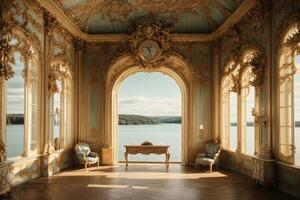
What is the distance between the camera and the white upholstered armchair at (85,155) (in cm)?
1003

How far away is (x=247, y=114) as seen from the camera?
30.8 ft

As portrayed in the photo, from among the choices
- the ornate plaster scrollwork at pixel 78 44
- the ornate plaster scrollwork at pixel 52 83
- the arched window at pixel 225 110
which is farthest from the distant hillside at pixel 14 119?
the arched window at pixel 225 110

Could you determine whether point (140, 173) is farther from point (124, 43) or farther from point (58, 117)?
point (124, 43)

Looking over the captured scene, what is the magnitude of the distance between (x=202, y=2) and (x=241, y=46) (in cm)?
221

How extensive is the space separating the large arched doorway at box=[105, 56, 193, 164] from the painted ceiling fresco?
1.16 meters

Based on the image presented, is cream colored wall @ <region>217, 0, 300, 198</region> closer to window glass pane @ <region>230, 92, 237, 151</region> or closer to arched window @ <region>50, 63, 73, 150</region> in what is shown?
window glass pane @ <region>230, 92, 237, 151</region>

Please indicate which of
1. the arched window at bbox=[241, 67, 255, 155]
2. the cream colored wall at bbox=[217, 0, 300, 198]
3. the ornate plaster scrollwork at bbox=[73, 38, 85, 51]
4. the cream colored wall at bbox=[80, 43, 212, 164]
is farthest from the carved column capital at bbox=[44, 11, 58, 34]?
the arched window at bbox=[241, 67, 255, 155]

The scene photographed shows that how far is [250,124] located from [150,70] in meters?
4.24

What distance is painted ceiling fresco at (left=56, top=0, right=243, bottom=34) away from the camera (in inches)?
416

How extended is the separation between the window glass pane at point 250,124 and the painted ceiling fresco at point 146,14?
8.72ft

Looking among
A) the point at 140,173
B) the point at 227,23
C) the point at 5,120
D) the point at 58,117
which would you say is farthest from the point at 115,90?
the point at 5,120

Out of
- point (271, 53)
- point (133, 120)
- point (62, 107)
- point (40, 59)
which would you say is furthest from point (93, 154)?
point (133, 120)

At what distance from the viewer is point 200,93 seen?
1159 cm

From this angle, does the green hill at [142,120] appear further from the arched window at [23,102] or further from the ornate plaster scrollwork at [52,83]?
the arched window at [23,102]
